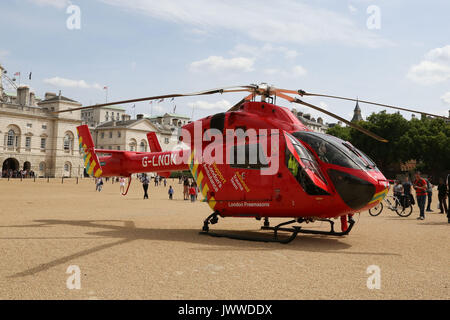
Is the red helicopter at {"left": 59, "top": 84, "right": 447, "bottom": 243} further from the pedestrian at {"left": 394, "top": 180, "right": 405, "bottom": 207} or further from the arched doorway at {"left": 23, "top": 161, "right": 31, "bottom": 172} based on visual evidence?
the arched doorway at {"left": 23, "top": 161, "right": 31, "bottom": 172}

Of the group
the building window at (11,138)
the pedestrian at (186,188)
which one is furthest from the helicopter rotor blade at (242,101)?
the building window at (11,138)

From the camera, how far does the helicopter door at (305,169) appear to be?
9391 millimetres

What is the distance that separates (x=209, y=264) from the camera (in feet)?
23.9

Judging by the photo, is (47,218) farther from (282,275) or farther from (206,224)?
(282,275)

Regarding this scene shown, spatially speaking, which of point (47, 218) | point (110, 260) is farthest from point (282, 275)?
point (47, 218)

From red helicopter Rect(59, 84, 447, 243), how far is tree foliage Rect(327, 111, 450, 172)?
59.8 meters

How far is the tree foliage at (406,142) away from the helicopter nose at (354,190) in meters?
60.6

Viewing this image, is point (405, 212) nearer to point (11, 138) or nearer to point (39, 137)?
point (11, 138)

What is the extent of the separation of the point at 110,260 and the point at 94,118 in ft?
489

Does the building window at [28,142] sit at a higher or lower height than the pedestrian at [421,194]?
higher

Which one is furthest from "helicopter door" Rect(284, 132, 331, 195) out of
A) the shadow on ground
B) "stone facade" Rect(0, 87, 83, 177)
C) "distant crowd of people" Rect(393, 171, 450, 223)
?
"stone facade" Rect(0, 87, 83, 177)

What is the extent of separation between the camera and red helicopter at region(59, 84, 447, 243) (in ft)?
30.8

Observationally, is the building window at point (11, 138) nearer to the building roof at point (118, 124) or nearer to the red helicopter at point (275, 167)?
the building roof at point (118, 124)
